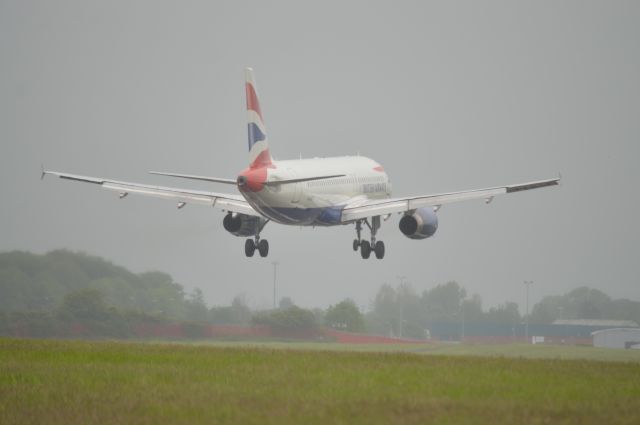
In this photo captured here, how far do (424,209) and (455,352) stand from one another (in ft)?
42.4

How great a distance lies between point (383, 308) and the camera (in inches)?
4387

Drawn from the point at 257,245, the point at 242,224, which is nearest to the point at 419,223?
the point at 257,245

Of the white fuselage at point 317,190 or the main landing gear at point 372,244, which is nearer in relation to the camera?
the white fuselage at point 317,190

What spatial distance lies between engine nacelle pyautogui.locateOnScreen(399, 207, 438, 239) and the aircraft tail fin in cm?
1023

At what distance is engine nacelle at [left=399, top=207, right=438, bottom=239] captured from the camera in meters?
74.7

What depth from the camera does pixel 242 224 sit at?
7462 cm

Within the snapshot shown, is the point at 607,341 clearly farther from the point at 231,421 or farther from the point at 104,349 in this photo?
the point at 231,421

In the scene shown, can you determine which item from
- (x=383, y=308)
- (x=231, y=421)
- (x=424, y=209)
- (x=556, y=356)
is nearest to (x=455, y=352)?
(x=556, y=356)

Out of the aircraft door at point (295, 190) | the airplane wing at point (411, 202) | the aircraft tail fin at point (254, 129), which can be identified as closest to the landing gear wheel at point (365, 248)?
the airplane wing at point (411, 202)

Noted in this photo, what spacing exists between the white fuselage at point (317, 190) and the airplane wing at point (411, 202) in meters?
0.70

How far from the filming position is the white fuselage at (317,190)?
6900cm

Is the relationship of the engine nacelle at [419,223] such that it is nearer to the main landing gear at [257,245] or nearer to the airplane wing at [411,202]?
the airplane wing at [411,202]

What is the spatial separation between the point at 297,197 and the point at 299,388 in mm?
30592

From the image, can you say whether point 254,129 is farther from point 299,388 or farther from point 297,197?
point 299,388
